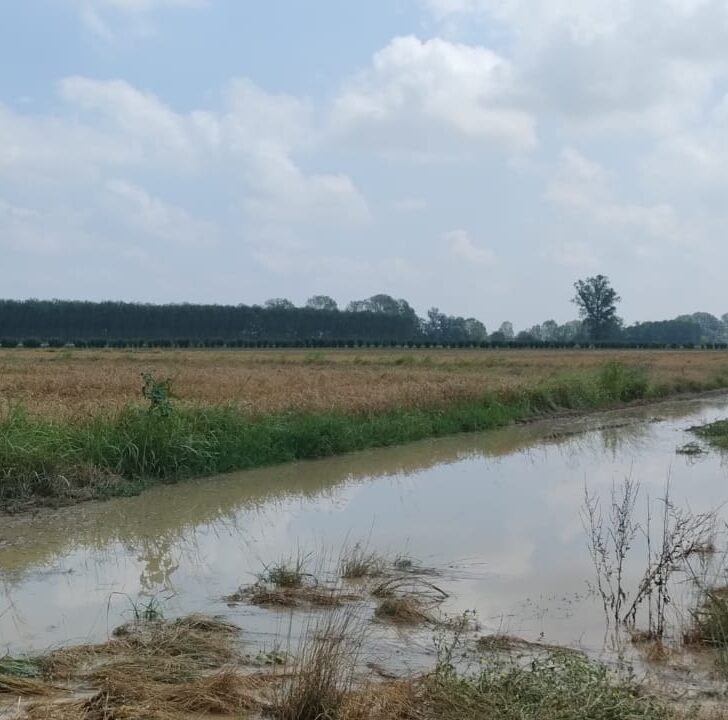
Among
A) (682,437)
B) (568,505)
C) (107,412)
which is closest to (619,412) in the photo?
(682,437)

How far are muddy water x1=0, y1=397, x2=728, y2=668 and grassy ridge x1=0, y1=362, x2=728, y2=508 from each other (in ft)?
1.58

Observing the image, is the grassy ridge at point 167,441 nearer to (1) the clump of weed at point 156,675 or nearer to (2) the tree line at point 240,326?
(1) the clump of weed at point 156,675

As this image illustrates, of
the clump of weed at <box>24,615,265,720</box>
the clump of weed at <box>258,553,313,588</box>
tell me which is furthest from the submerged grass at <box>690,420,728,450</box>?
the clump of weed at <box>24,615,265,720</box>

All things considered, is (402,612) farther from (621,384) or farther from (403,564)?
(621,384)

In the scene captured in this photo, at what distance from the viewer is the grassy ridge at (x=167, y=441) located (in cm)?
1095

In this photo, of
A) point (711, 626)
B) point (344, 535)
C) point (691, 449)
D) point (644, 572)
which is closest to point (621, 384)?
point (691, 449)

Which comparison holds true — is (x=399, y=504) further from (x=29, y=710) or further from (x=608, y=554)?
(x=29, y=710)

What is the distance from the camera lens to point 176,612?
251 inches

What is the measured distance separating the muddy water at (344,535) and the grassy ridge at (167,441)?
482 mm

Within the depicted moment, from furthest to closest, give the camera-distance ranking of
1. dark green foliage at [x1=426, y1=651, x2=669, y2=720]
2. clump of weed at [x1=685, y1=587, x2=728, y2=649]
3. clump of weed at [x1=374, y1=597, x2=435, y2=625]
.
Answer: clump of weed at [x1=374, y1=597, x2=435, y2=625] < clump of weed at [x1=685, y1=587, x2=728, y2=649] < dark green foliage at [x1=426, y1=651, x2=669, y2=720]

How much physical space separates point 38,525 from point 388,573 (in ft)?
15.3

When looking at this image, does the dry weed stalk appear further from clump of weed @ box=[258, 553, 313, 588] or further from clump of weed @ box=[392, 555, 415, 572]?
clump of weed @ box=[258, 553, 313, 588]

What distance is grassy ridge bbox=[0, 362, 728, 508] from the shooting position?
11.0 meters

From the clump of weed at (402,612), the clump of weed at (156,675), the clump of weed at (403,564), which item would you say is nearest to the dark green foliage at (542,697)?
the clump of weed at (156,675)
